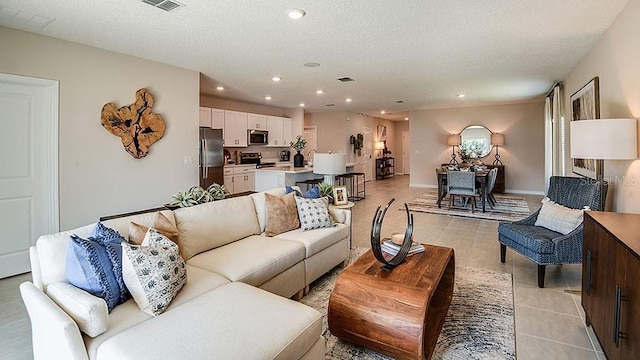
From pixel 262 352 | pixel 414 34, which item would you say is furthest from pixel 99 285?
pixel 414 34

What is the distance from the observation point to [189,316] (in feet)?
5.27

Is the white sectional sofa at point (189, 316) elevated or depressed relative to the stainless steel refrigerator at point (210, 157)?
depressed

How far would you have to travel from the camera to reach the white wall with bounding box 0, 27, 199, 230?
11.8 ft

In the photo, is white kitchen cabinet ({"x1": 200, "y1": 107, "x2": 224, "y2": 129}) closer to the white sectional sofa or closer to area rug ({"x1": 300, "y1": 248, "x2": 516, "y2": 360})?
the white sectional sofa

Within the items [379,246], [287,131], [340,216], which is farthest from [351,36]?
[287,131]

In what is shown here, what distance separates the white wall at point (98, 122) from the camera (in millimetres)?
3604

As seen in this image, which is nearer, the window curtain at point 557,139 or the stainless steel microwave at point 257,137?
the window curtain at point 557,139

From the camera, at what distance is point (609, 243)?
177cm

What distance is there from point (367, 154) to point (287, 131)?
376 centimetres

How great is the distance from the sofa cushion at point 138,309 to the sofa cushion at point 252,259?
120mm

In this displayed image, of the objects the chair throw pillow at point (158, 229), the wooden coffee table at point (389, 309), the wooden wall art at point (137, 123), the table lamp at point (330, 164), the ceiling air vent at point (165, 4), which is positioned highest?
the ceiling air vent at point (165, 4)

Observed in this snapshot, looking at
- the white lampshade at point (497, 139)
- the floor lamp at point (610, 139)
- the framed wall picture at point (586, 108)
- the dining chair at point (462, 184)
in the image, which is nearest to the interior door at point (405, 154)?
the white lampshade at point (497, 139)

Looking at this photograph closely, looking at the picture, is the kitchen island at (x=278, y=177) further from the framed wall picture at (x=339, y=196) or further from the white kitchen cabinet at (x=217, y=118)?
the framed wall picture at (x=339, y=196)

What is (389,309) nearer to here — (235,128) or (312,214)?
(312,214)
